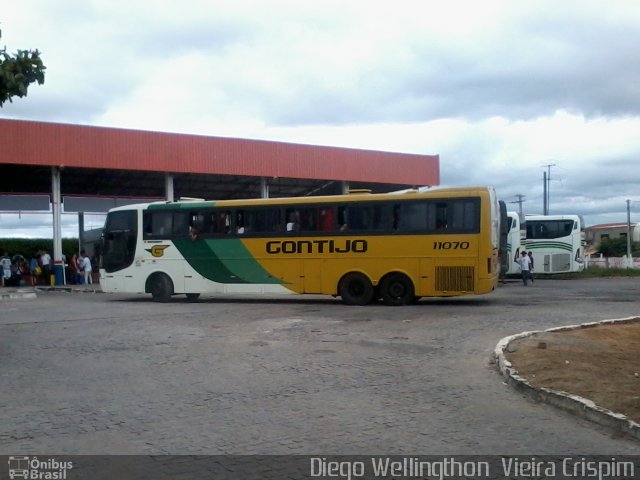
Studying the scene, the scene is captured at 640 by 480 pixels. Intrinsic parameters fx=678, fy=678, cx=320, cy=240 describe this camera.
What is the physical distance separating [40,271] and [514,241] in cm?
2209

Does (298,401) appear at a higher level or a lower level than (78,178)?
lower

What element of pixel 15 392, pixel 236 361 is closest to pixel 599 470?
pixel 236 361

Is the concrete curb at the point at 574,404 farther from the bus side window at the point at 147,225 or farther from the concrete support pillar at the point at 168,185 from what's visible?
the concrete support pillar at the point at 168,185

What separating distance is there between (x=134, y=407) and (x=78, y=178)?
27496 mm

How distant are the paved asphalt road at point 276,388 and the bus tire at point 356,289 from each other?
2.84 meters

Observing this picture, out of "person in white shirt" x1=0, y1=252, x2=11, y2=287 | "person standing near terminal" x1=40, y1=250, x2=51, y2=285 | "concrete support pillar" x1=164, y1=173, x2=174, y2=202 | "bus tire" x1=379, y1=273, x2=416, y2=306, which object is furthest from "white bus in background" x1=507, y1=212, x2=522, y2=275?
"person in white shirt" x1=0, y1=252, x2=11, y2=287

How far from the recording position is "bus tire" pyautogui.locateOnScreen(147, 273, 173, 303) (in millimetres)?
20578

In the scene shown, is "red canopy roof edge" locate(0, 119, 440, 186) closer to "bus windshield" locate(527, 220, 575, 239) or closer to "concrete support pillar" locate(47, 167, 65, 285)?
"concrete support pillar" locate(47, 167, 65, 285)

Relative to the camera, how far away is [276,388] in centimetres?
810

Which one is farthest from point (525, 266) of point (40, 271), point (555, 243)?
point (40, 271)

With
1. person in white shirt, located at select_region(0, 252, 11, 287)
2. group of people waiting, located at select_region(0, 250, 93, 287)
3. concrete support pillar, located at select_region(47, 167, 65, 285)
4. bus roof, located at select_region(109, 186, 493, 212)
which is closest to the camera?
bus roof, located at select_region(109, 186, 493, 212)

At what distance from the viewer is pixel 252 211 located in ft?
64.3

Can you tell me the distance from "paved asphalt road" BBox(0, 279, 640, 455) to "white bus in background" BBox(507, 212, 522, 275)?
17189mm

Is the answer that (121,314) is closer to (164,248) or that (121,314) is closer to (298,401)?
(164,248)
